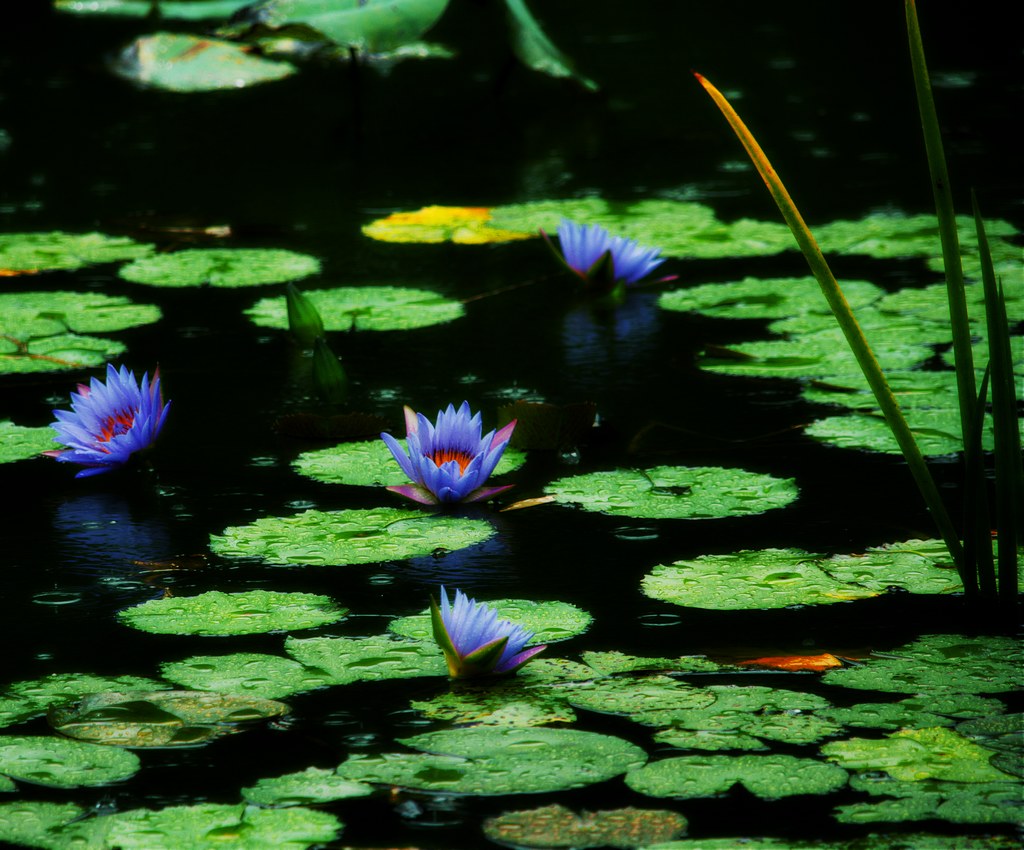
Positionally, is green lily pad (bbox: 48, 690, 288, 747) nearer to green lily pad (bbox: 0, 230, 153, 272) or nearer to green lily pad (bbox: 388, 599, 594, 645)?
green lily pad (bbox: 388, 599, 594, 645)

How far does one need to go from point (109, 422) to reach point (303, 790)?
0.86 m

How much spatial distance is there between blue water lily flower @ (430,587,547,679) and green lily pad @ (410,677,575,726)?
18mm

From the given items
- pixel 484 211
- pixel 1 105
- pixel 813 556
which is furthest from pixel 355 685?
pixel 1 105

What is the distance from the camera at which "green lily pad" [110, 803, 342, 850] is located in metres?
1.03

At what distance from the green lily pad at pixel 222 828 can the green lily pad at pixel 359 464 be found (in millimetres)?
737

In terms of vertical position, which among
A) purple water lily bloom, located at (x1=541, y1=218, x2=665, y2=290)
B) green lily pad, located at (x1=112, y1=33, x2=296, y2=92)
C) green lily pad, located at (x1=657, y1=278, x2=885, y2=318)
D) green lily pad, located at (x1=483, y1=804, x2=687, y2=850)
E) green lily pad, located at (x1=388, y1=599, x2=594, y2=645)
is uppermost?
green lily pad, located at (x1=112, y1=33, x2=296, y2=92)

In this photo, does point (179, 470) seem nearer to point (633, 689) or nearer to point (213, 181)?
point (633, 689)

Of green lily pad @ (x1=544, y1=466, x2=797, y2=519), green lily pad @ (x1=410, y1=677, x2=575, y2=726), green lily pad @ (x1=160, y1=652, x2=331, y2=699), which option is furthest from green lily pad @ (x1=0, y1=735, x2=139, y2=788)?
green lily pad @ (x1=544, y1=466, x2=797, y2=519)

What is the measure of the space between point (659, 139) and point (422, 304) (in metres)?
1.55

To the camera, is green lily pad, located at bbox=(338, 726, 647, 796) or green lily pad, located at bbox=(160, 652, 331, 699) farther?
green lily pad, located at bbox=(160, 652, 331, 699)

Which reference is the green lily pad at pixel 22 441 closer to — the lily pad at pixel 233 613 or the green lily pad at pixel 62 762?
the lily pad at pixel 233 613

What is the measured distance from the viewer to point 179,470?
184 centimetres

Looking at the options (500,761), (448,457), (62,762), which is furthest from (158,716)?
(448,457)

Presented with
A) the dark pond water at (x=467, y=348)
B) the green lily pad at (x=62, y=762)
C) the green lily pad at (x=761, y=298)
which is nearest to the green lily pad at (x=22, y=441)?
the dark pond water at (x=467, y=348)
